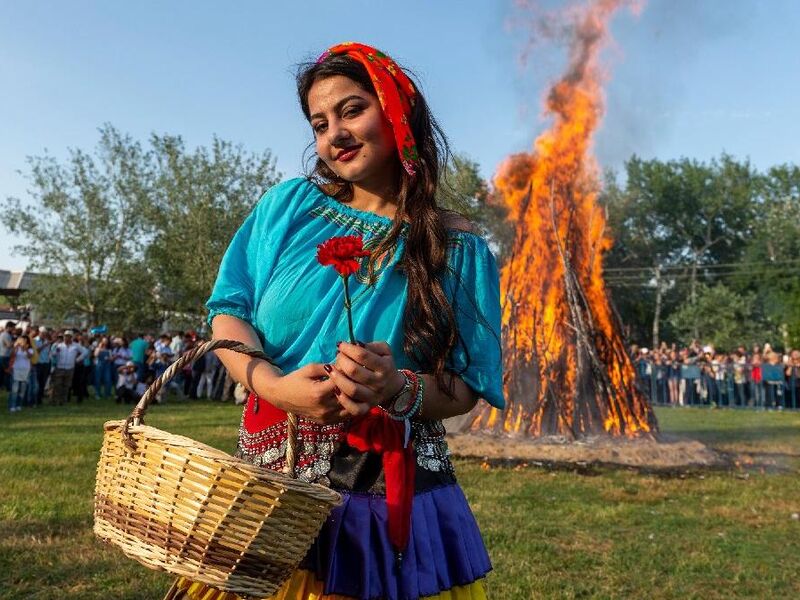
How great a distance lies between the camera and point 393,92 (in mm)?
2025

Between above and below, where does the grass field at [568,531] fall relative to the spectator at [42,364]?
below

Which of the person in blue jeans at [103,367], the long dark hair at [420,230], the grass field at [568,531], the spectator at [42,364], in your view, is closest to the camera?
the long dark hair at [420,230]

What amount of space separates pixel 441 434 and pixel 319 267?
54cm

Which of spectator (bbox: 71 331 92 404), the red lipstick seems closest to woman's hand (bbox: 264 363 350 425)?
the red lipstick

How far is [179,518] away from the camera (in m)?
1.55

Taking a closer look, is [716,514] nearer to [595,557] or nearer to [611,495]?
[611,495]

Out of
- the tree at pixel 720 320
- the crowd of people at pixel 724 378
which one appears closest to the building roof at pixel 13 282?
the crowd of people at pixel 724 378

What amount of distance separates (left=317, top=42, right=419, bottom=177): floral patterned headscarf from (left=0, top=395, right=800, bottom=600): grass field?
10.8 feet

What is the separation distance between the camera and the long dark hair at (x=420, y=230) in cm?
188

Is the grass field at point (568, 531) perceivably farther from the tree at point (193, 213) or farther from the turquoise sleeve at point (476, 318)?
the tree at point (193, 213)

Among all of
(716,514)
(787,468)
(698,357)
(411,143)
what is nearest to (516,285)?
(787,468)

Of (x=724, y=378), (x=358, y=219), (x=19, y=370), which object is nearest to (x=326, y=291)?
(x=358, y=219)

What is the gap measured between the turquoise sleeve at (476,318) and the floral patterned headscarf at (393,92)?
0.27m

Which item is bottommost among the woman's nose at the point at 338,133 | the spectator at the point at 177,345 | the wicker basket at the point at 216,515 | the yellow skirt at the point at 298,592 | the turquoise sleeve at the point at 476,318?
the yellow skirt at the point at 298,592
